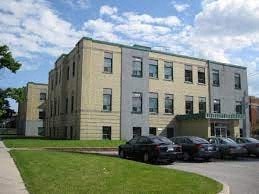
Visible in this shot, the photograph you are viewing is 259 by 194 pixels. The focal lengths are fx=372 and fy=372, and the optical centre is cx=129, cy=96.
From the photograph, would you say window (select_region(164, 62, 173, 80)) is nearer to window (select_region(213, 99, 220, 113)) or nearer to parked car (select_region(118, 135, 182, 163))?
window (select_region(213, 99, 220, 113))

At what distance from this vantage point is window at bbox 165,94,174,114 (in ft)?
149

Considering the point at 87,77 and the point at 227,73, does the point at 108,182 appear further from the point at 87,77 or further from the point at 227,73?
the point at 227,73

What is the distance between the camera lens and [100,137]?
3978 centimetres

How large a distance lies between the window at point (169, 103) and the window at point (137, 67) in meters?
4.73

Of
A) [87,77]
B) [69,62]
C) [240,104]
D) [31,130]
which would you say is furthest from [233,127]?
[31,130]

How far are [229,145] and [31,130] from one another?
187 ft

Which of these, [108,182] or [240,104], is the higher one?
[240,104]

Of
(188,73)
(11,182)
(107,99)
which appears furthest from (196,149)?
(188,73)

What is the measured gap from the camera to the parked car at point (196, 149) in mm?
21859

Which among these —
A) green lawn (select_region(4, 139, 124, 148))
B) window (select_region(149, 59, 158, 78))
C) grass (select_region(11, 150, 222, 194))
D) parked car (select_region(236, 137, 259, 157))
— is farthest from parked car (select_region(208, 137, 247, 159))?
window (select_region(149, 59, 158, 78))

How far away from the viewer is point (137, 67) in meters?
43.6

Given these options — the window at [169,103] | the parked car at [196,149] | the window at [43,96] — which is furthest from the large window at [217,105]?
the window at [43,96]

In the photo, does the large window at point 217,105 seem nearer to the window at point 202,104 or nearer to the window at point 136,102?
the window at point 202,104

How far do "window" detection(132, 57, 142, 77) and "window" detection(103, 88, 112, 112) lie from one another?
4.13 metres
